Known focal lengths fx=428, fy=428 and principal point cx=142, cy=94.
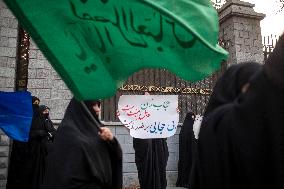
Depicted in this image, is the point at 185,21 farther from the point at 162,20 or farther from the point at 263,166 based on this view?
the point at 263,166

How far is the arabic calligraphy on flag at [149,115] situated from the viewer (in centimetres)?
643

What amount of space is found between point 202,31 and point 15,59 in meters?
6.83

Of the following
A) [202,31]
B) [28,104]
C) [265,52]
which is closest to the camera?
[202,31]

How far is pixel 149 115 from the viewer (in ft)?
21.4

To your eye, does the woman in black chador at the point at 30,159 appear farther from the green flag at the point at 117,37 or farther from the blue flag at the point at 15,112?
the green flag at the point at 117,37

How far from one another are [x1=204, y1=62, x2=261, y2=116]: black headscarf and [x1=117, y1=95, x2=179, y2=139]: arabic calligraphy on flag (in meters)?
4.52

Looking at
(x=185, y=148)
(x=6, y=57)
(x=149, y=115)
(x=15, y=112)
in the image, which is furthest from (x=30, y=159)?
(x=185, y=148)

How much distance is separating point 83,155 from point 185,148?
5.87 meters

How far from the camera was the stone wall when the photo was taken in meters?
7.77

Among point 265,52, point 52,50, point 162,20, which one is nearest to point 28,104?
point 52,50

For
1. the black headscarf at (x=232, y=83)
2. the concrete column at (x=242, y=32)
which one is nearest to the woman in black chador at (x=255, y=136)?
the black headscarf at (x=232, y=83)

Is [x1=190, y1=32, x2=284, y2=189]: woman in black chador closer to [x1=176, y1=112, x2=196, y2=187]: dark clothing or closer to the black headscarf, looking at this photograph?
the black headscarf

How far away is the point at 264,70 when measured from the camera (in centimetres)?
157

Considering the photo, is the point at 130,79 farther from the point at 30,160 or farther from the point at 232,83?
the point at 232,83
